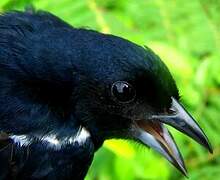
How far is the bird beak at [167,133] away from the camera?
3.12 meters

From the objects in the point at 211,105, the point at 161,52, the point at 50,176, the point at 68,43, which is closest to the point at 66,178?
the point at 50,176

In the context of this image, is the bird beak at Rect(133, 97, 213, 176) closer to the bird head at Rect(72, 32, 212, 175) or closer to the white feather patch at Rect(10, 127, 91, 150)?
the bird head at Rect(72, 32, 212, 175)

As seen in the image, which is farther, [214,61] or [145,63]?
[214,61]

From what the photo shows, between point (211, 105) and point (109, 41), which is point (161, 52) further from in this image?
point (109, 41)

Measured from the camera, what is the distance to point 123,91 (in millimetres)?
2977

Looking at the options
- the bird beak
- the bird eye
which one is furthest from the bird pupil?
the bird beak

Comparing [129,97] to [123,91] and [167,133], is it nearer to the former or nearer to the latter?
[123,91]

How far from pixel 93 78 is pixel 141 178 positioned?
3.56 ft

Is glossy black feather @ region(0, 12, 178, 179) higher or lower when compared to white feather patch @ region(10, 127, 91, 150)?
higher

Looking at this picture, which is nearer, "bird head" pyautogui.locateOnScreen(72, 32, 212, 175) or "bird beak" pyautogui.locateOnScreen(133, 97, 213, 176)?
"bird head" pyautogui.locateOnScreen(72, 32, 212, 175)

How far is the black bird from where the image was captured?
2994mm

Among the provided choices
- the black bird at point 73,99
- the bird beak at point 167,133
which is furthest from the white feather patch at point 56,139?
the bird beak at point 167,133

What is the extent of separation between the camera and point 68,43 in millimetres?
3047

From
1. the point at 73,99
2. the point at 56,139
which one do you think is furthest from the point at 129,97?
the point at 56,139
